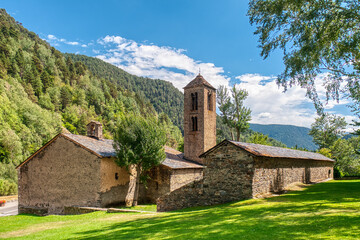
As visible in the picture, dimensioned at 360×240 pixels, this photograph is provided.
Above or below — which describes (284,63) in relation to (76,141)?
above

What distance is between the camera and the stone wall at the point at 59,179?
21297 millimetres

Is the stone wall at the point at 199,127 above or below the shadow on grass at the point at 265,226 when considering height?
above

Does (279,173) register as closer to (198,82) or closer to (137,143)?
(137,143)

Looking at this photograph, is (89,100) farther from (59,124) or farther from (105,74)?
(105,74)

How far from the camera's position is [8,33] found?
99.9m

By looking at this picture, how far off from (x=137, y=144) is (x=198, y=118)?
42.0 ft

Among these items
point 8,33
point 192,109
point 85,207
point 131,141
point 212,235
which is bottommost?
point 85,207

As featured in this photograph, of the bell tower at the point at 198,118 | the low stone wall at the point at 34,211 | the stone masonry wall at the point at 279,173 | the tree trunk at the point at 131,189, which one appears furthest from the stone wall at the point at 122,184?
the stone masonry wall at the point at 279,173

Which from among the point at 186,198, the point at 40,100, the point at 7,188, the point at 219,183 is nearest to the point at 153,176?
the point at 186,198

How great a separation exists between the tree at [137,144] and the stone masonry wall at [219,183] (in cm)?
521

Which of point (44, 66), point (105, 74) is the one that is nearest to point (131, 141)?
point (44, 66)

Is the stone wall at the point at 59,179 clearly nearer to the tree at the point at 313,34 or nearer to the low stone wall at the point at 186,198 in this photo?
the low stone wall at the point at 186,198

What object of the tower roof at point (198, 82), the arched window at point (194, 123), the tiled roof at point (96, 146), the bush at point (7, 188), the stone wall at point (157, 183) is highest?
the tower roof at point (198, 82)

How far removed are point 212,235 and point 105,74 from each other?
650 feet
